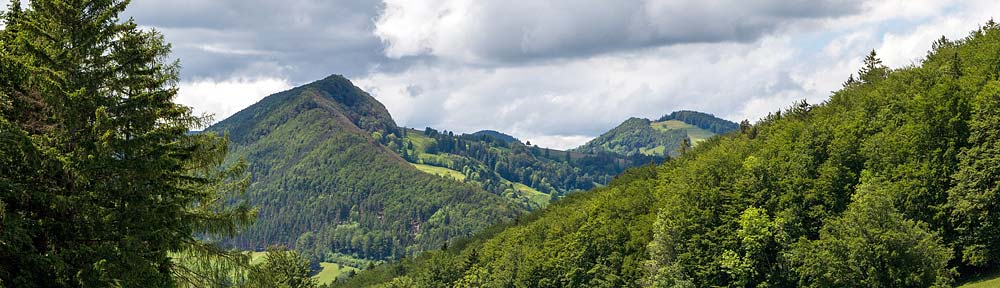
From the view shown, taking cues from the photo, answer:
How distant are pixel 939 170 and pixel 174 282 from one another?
2665 inches

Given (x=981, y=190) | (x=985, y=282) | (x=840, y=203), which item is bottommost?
(x=985, y=282)

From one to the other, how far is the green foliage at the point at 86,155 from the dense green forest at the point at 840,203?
188 ft

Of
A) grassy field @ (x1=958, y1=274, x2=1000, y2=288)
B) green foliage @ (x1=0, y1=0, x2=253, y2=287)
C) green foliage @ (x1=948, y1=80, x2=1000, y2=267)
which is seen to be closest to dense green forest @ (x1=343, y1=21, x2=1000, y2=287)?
green foliage @ (x1=948, y1=80, x2=1000, y2=267)

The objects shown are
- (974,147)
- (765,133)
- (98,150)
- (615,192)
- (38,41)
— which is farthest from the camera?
(615,192)

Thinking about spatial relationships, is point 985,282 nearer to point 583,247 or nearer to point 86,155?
point 583,247

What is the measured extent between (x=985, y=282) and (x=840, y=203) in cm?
1976

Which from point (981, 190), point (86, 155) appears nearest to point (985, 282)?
point (981, 190)

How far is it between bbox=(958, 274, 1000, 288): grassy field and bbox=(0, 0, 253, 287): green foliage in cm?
5910

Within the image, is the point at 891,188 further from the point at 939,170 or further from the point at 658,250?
the point at 658,250

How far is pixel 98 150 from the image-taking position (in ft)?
67.1

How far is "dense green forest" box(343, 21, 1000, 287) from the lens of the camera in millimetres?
62250

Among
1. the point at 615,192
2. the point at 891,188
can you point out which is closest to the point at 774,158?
the point at 891,188

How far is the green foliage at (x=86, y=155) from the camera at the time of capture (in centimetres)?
1970

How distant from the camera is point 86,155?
20344mm
